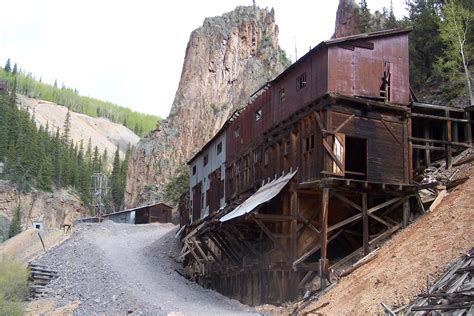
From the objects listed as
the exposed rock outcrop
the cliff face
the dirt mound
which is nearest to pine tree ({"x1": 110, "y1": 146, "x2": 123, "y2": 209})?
the exposed rock outcrop

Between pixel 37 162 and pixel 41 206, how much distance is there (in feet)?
34.5

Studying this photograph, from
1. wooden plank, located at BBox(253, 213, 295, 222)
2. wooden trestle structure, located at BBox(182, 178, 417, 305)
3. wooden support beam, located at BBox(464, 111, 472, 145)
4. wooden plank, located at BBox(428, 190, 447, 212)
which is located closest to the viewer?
wooden plank, located at BBox(428, 190, 447, 212)

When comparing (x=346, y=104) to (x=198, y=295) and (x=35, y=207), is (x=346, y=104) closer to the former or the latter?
(x=198, y=295)

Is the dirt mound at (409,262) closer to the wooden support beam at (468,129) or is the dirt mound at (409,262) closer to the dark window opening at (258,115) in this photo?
the wooden support beam at (468,129)

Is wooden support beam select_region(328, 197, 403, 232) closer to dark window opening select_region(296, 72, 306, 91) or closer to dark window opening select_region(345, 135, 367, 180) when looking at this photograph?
dark window opening select_region(345, 135, 367, 180)

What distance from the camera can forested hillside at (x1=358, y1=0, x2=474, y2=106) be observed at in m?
38.9

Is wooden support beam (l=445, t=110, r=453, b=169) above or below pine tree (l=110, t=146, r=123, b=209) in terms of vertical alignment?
below

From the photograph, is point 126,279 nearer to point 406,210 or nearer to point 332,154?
point 332,154

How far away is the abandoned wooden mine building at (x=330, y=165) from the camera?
25.7m

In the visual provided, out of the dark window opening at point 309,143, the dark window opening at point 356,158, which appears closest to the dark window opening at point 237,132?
the dark window opening at point 356,158

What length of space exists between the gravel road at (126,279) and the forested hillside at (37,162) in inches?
2370

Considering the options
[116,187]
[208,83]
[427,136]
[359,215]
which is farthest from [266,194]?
[116,187]

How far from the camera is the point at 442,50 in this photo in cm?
4288

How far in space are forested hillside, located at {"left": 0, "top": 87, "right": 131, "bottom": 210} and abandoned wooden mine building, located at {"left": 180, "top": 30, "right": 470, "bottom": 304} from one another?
89.6 metres
